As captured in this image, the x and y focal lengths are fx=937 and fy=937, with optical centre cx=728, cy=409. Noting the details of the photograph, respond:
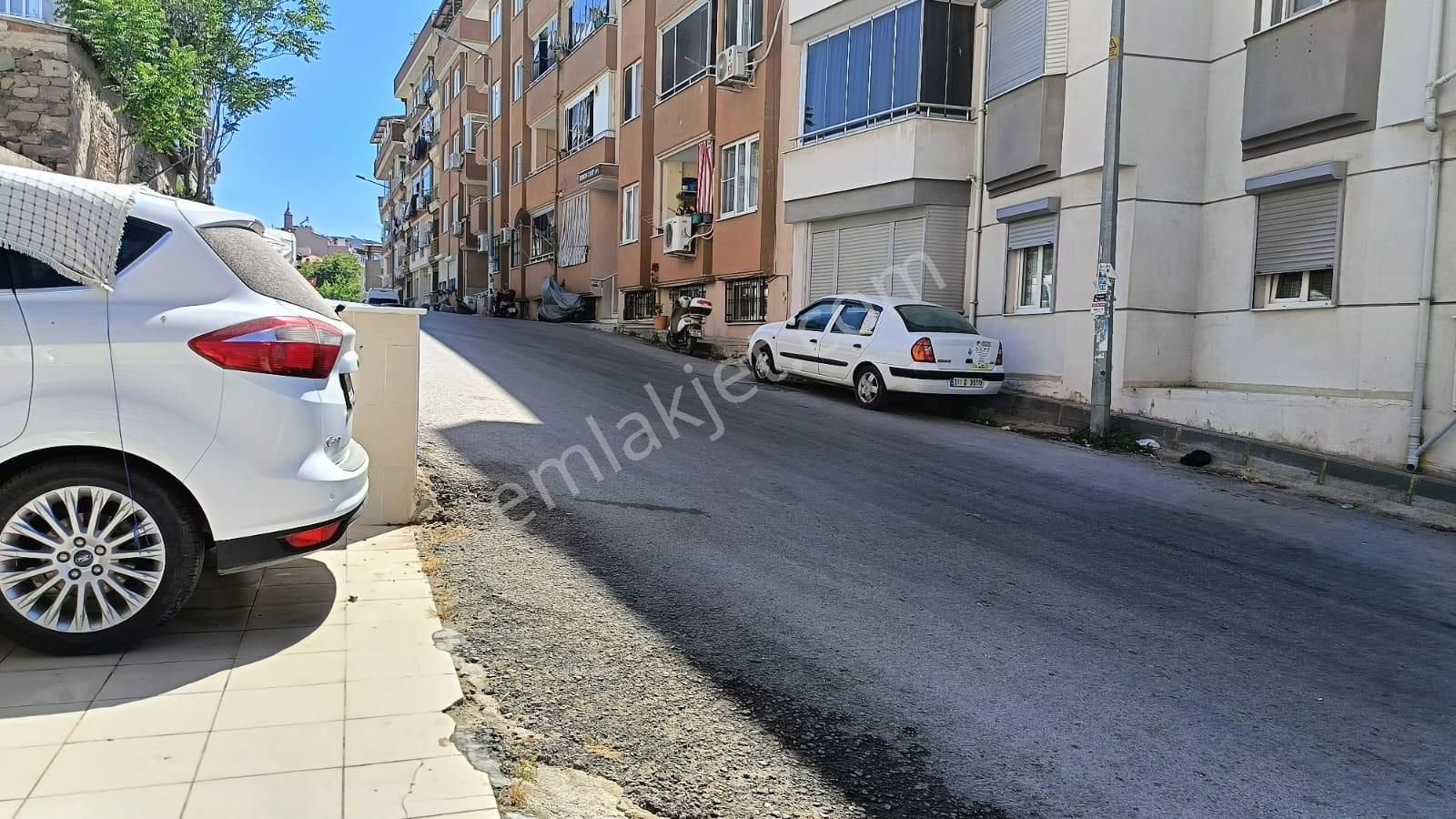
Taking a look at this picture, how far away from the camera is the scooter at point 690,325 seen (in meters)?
21.0

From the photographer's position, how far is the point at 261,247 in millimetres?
4445

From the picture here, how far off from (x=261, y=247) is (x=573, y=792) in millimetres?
2961

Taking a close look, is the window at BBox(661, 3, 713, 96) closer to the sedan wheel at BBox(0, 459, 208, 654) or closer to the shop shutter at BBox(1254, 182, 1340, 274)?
the shop shutter at BBox(1254, 182, 1340, 274)

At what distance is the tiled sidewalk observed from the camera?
296 cm

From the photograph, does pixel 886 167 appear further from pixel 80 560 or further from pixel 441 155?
pixel 441 155

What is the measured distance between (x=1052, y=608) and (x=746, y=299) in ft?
54.6

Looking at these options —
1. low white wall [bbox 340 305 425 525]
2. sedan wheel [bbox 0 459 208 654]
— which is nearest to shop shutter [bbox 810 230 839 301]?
low white wall [bbox 340 305 425 525]

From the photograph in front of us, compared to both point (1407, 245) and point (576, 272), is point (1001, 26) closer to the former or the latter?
point (1407, 245)

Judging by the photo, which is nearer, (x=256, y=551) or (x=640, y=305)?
(x=256, y=551)

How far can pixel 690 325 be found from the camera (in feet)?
69.2

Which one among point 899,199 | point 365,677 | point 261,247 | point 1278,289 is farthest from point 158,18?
point 1278,289

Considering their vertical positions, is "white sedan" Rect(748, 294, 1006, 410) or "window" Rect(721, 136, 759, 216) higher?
"window" Rect(721, 136, 759, 216)

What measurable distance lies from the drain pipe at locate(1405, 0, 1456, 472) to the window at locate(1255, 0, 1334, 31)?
5.71 feet

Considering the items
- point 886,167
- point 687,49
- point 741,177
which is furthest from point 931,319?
point 687,49
